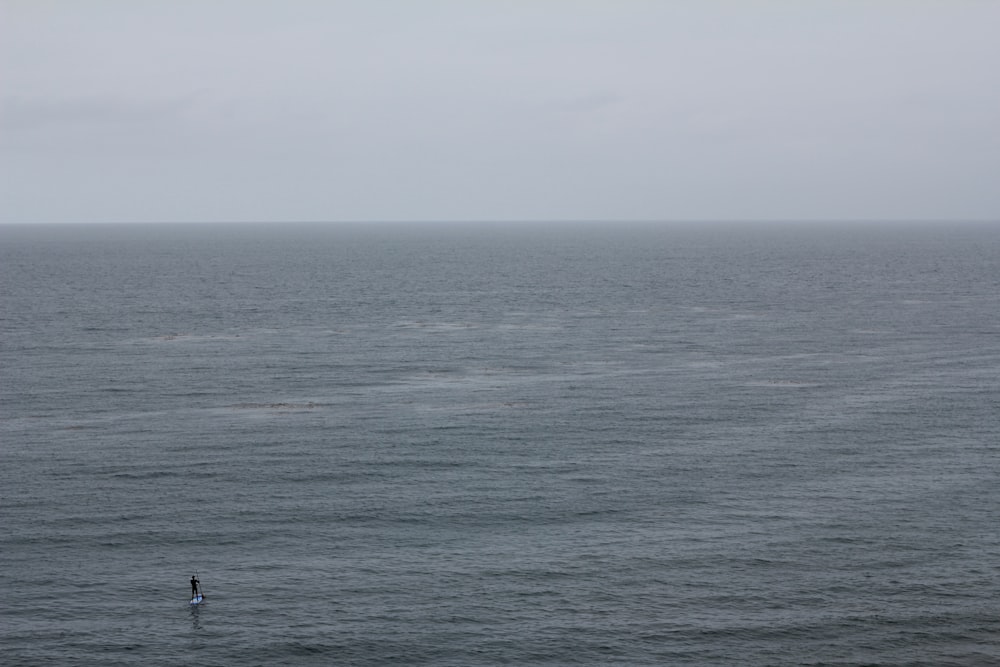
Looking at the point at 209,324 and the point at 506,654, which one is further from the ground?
the point at 209,324

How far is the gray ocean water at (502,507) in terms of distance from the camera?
61844 mm

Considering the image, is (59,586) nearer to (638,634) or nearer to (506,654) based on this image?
(506,654)

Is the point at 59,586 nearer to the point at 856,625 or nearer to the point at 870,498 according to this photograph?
the point at 856,625

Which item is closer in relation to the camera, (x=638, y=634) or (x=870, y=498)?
(x=638, y=634)

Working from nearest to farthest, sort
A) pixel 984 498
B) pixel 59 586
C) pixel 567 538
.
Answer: pixel 59 586, pixel 567 538, pixel 984 498

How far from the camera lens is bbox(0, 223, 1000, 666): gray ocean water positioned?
61844 millimetres

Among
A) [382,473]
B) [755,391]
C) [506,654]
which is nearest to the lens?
[506,654]

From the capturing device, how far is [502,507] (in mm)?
81875

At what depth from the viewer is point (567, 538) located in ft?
248

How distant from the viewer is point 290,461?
9300cm

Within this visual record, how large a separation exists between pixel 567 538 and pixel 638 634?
47.1 ft

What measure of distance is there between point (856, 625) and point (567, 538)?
2053cm

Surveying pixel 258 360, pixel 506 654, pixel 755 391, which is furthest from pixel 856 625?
pixel 258 360

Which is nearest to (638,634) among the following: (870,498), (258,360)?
(870,498)
